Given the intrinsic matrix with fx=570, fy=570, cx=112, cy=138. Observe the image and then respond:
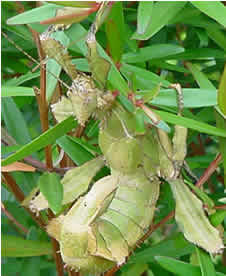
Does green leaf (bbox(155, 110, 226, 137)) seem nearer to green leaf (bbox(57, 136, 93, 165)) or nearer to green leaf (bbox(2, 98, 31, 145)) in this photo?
green leaf (bbox(57, 136, 93, 165))

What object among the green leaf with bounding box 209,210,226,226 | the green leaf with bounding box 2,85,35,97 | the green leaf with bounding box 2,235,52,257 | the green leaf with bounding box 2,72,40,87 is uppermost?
the green leaf with bounding box 2,85,35,97

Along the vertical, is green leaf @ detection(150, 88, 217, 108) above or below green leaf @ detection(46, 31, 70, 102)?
below

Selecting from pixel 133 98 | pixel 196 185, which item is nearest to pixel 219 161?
pixel 196 185

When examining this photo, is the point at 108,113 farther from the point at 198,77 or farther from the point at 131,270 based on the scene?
the point at 131,270

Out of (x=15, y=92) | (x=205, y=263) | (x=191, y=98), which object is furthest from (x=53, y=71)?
(x=205, y=263)

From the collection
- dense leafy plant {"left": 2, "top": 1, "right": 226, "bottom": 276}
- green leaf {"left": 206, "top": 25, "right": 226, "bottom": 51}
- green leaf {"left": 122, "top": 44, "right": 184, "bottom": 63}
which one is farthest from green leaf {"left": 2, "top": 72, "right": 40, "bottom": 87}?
green leaf {"left": 206, "top": 25, "right": 226, "bottom": 51}

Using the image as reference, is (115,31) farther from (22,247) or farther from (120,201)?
(22,247)
